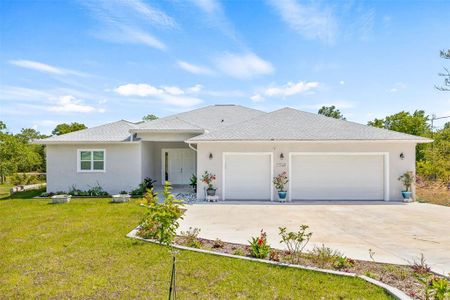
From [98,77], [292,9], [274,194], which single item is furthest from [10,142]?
[292,9]

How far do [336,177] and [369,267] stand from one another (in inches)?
353

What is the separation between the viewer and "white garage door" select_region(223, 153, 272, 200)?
13453mm

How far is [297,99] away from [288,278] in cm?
2097

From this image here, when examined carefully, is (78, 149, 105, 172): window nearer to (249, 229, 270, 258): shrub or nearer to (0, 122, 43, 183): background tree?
(249, 229, 270, 258): shrub

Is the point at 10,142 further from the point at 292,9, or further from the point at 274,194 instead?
the point at 292,9

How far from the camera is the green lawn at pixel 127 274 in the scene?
13.3ft

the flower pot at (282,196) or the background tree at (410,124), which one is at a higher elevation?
the background tree at (410,124)

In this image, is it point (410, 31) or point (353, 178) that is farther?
point (353, 178)

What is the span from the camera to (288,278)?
4.52m

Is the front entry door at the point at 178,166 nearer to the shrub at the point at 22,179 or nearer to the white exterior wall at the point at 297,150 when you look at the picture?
the white exterior wall at the point at 297,150

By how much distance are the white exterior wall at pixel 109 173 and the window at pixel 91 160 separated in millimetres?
192

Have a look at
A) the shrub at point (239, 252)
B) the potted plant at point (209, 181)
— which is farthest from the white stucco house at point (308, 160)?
the shrub at point (239, 252)

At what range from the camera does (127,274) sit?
15.4ft

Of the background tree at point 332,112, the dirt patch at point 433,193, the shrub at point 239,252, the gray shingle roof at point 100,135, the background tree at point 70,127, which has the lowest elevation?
the dirt patch at point 433,193
